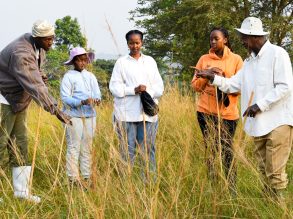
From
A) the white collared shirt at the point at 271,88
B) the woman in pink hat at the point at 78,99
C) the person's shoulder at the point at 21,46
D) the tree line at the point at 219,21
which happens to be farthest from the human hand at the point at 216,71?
the tree line at the point at 219,21

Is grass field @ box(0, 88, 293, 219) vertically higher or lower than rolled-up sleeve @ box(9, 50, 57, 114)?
lower

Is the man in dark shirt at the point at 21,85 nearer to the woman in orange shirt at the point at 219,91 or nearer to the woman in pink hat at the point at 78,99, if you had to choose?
the woman in pink hat at the point at 78,99

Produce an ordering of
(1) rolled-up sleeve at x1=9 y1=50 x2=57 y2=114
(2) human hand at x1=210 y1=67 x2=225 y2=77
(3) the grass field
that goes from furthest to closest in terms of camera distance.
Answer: (2) human hand at x1=210 y1=67 x2=225 y2=77 → (1) rolled-up sleeve at x1=9 y1=50 x2=57 y2=114 → (3) the grass field

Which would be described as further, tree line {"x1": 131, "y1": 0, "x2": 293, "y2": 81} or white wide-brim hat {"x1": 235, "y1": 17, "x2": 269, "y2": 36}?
tree line {"x1": 131, "y1": 0, "x2": 293, "y2": 81}

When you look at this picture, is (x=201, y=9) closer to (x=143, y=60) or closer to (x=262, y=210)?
(x=143, y=60)

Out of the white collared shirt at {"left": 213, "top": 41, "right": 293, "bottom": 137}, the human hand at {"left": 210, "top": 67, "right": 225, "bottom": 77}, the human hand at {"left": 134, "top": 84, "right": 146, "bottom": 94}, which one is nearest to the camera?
the white collared shirt at {"left": 213, "top": 41, "right": 293, "bottom": 137}

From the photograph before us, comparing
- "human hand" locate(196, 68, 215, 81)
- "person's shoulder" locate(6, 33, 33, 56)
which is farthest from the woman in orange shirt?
"person's shoulder" locate(6, 33, 33, 56)

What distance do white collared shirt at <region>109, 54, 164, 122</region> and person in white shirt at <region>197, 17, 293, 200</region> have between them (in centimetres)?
121

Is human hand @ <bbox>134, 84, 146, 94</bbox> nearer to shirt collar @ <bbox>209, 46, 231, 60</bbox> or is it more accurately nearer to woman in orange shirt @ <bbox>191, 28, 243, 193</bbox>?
woman in orange shirt @ <bbox>191, 28, 243, 193</bbox>

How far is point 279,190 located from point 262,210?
1.26 ft

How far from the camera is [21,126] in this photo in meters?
3.76

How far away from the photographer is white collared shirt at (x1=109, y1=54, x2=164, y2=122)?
13.0 ft

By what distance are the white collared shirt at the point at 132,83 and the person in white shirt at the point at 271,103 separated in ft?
3.98

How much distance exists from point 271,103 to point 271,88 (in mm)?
126
